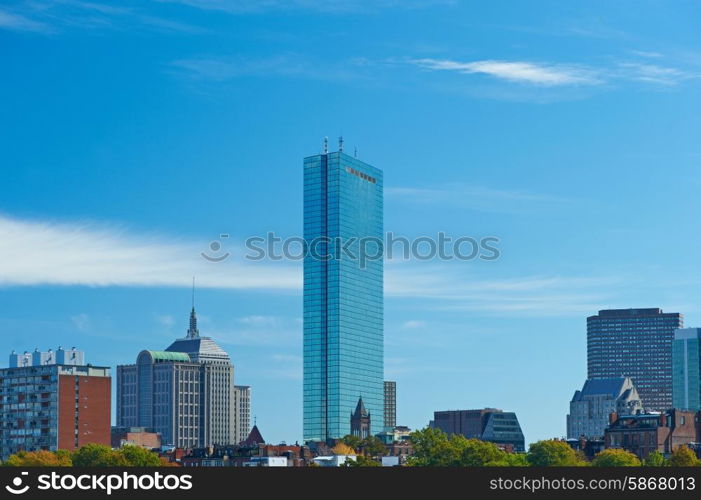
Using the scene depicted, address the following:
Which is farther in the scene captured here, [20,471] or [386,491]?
[386,491]

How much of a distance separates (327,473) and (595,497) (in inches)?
485

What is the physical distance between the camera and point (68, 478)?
224ft

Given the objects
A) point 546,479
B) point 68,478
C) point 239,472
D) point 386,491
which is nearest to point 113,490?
point 68,478

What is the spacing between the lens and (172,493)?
222ft

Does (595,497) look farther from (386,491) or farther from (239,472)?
(239,472)

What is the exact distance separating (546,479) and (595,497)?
2560mm

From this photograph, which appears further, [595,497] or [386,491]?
[386,491]

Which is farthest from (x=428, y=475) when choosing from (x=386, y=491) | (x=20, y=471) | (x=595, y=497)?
(x=20, y=471)

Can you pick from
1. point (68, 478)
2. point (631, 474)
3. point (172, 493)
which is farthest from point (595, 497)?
point (68, 478)

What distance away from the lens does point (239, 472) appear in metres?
72.1

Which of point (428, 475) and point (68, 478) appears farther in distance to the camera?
point (428, 475)

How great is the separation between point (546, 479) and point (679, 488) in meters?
6.08

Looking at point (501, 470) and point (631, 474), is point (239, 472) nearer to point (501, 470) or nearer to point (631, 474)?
point (501, 470)

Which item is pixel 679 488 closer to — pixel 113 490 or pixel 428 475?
pixel 428 475
